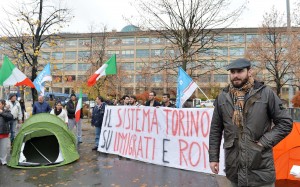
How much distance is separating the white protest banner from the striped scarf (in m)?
4.08

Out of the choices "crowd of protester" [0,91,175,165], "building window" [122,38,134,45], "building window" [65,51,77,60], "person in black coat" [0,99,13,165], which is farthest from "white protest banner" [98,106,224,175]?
"building window" [65,51,77,60]

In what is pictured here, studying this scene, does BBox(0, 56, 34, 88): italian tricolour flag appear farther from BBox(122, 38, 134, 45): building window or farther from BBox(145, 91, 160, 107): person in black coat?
BBox(122, 38, 134, 45): building window

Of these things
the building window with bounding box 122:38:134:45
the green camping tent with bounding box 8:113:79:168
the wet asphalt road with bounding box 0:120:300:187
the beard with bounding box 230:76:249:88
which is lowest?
the wet asphalt road with bounding box 0:120:300:187

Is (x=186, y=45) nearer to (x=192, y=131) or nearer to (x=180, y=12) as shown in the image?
(x=180, y=12)

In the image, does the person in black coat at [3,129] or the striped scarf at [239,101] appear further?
the person in black coat at [3,129]

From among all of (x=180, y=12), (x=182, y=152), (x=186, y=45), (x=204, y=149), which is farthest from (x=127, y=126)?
(x=180, y=12)

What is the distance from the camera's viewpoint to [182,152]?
7707 millimetres

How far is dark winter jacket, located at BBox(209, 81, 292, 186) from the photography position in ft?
9.32

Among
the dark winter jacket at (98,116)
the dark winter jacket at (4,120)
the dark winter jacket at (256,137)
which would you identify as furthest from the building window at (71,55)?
the dark winter jacket at (256,137)

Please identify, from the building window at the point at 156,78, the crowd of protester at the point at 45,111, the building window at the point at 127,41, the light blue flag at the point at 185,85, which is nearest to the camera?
the crowd of protester at the point at 45,111

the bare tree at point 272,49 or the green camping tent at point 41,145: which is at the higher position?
the bare tree at point 272,49

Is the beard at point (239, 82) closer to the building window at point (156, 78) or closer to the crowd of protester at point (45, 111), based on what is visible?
the crowd of protester at point (45, 111)

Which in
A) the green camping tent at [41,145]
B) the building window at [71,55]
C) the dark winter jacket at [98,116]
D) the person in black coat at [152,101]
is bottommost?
the green camping tent at [41,145]

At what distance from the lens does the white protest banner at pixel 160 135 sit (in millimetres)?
7371
